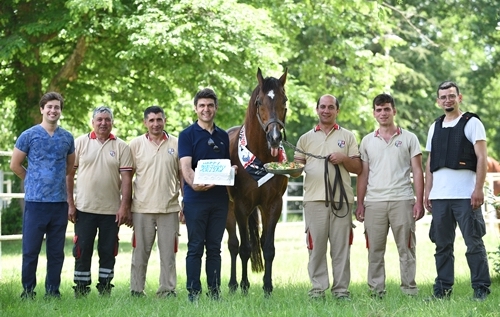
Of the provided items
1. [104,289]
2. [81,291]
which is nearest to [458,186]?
[104,289]

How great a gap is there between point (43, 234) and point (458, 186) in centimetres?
372

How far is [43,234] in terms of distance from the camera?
23.1ft

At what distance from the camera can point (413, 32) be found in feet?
93.5

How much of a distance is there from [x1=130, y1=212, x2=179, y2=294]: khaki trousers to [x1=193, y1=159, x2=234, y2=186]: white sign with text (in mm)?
1107

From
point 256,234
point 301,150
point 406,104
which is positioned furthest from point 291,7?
point 406,104

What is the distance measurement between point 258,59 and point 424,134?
14.7m

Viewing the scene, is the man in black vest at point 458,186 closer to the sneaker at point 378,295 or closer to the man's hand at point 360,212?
the sneaker at point 378,295

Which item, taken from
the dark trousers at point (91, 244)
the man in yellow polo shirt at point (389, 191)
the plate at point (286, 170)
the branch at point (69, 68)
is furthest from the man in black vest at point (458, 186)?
the branch at point (69, 68)

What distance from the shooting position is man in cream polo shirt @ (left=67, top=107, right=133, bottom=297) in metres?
7.30

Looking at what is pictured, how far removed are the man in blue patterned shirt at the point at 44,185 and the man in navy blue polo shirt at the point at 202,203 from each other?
1.16 m

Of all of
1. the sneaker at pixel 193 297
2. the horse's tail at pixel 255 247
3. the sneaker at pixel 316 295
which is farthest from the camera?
the horse's tail at pixel 255 247

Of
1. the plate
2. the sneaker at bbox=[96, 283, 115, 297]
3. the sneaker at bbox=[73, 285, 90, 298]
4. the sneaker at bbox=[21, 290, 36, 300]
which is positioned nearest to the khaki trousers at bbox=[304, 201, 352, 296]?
the plate

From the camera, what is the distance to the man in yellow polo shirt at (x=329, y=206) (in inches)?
276

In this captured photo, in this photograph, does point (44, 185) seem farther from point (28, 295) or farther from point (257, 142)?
point (257, 142)
